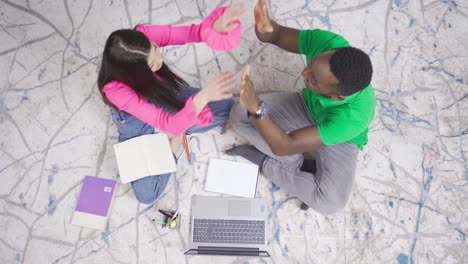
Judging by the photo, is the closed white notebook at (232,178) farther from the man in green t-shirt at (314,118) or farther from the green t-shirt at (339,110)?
the green t-shirt at (339,110)

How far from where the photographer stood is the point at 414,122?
1.63m

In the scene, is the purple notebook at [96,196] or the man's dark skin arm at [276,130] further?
the purple notebook at [96,196]

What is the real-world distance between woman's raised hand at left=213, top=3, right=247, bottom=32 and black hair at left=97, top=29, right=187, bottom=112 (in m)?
0.25

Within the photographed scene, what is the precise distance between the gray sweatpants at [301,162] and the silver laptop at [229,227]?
17 cm

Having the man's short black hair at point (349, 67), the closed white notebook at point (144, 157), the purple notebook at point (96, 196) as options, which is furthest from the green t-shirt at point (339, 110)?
the purple notebook at point (96, 196)

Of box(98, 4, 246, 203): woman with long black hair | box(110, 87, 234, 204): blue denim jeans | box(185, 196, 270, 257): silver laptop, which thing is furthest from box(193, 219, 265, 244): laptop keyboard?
box(98, 4, 246, 203): woman with long black hair

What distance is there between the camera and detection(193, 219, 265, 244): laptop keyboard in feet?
4.95

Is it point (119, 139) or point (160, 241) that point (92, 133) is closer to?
point (119, 139)

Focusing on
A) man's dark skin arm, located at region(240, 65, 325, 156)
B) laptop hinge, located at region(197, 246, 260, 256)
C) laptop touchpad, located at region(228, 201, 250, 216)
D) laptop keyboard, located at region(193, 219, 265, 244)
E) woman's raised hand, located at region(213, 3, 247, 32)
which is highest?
woman's raised hand, located at region(213, 3, 247, 32)

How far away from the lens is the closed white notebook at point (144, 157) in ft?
4.94

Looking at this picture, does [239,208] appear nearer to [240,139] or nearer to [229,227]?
[229,227]

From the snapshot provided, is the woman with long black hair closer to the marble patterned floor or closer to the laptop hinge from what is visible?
the marble patterned floor

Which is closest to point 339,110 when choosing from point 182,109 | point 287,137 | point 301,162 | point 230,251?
point 287,137

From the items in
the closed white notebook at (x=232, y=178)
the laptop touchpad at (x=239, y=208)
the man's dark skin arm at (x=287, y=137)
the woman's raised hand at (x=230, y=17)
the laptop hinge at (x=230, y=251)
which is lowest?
the laptop hinge at (x=230, y=251)
